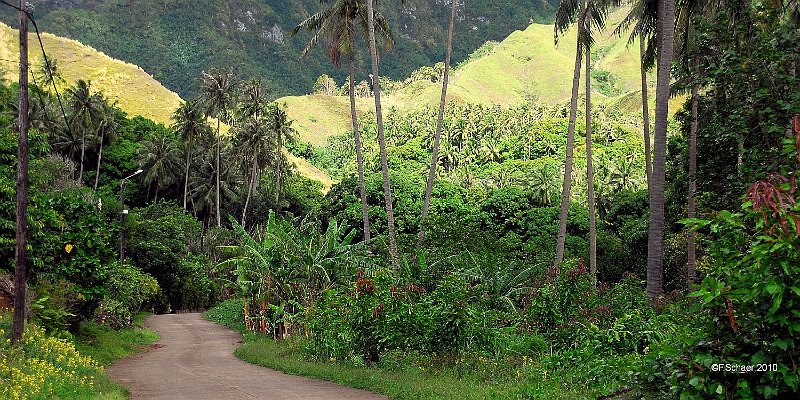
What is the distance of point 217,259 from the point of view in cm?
6588

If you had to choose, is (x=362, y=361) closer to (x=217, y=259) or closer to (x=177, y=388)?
(x=177, y=388)

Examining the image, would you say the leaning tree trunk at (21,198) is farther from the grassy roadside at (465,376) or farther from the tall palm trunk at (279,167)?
the tall palm trunk at (279,167)

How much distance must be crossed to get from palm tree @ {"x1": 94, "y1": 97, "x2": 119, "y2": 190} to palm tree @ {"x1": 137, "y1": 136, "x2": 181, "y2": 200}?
11.3 ft

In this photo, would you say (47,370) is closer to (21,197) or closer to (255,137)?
(21,197)

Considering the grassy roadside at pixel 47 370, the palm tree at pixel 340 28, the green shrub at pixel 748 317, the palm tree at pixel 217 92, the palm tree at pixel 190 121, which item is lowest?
the grassy roadside at pixel 47 370

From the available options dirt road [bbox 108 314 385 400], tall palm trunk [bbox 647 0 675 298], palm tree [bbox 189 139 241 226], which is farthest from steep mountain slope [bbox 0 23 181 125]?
tall palm trunk [bbox 647 0 675 298]

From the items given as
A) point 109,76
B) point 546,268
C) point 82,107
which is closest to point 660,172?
point 546,268

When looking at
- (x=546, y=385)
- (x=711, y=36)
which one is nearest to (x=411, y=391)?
(x=546, y=385)

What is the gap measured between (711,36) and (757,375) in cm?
1300

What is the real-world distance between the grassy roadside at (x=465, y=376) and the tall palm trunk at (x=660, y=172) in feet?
14.8

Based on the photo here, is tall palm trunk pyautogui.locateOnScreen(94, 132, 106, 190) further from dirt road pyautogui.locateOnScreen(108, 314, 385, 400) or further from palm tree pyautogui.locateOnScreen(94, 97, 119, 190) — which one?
dirt road pyautogui.locateOnScreen(108, 314, 385, 400)

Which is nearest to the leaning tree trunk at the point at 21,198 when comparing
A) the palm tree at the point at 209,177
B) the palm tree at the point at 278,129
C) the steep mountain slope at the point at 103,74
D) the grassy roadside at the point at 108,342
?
the grassy roadside at the point at 108,342

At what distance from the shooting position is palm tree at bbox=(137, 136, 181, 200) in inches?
2825

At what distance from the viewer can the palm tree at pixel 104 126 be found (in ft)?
228
